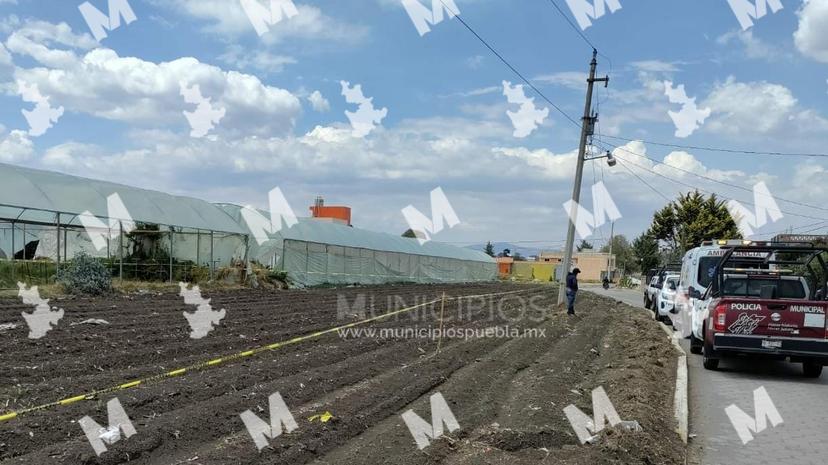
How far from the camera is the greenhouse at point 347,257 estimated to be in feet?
114

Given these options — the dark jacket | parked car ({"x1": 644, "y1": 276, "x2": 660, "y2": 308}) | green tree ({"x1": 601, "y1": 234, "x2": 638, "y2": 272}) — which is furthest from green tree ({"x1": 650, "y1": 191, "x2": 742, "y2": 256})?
green tree ({"x1": 601, "y1": 234, "x2": 638, "y2": 272})

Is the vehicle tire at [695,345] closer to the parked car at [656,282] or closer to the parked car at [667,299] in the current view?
the parked car at [667,299]

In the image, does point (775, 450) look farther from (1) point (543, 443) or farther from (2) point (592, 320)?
(2) point (592, 320)

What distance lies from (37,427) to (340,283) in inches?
1267

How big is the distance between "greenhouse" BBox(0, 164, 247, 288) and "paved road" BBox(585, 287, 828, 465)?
21215 millimetres

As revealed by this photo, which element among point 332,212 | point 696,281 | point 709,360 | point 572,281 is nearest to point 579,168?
point 572,281

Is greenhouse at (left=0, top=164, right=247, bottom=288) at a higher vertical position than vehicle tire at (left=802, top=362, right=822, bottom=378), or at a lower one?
higher

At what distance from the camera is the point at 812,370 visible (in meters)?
12.3

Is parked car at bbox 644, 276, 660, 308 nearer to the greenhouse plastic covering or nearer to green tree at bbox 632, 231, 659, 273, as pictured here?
the greenhouse plastic covering

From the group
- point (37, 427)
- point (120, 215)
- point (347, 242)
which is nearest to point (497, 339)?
point (37, 427)

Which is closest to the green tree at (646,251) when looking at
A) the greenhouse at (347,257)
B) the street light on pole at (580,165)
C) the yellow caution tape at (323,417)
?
the greenhouse at (347,257)

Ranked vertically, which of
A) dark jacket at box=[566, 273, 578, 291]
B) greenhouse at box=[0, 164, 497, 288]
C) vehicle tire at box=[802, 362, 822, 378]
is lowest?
vehicle tire at box=[802, 362, 822, 378]

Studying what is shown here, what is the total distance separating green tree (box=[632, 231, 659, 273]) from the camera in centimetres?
7509

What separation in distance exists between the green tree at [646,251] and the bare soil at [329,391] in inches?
2409
